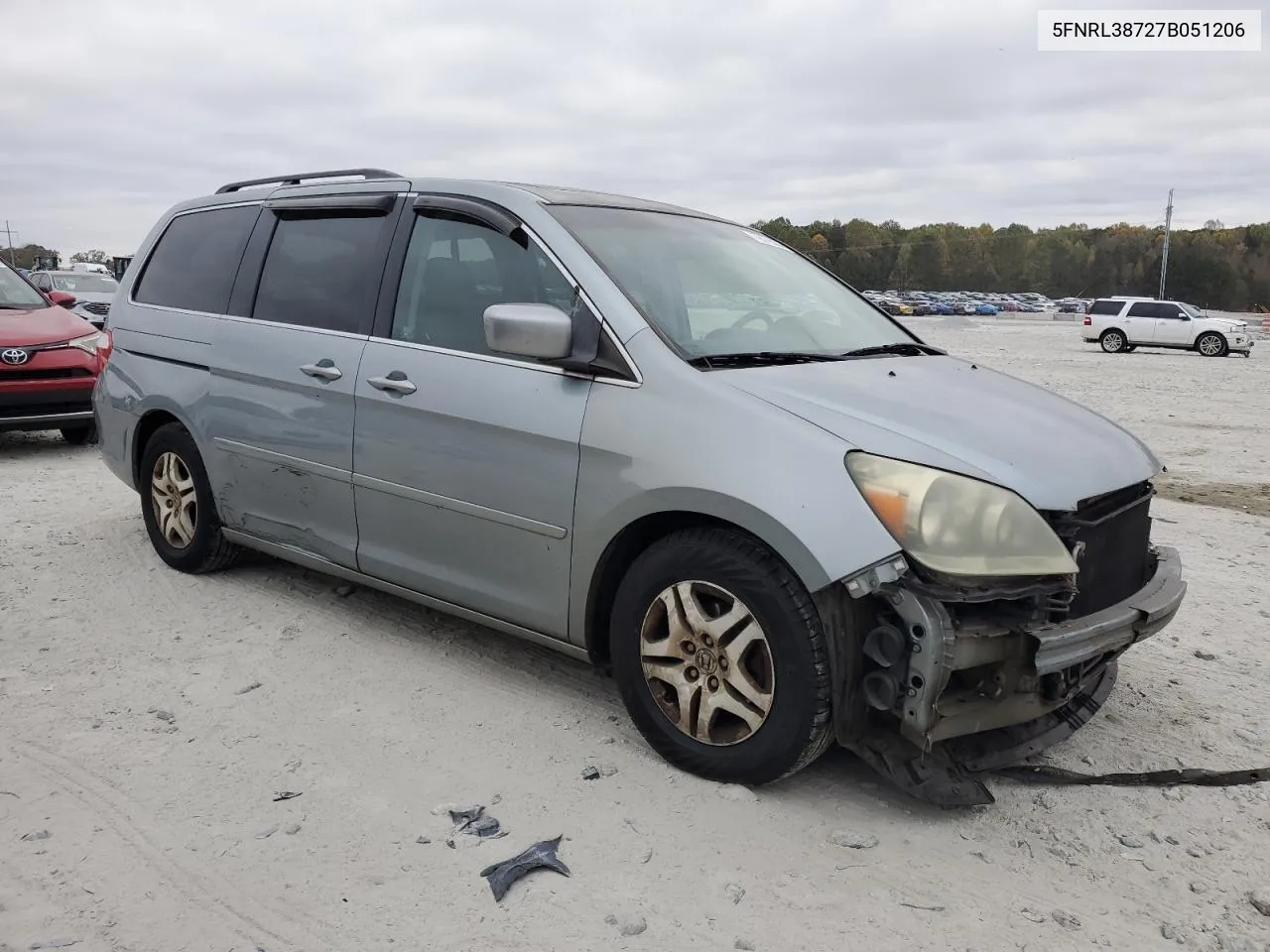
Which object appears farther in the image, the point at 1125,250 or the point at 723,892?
the point at 1125,250

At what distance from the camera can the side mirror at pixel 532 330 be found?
3270 mm

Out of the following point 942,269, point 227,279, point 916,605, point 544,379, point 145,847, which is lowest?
point 145,847

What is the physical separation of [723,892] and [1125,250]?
12700 cm

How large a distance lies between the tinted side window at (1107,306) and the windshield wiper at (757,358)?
96.2ft

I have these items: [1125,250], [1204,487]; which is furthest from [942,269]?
[1204,487]

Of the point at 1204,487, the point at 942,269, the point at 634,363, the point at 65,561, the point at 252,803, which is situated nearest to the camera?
the point at 252,803

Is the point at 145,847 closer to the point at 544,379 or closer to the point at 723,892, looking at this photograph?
the point at 723,892

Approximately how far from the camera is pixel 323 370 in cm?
412

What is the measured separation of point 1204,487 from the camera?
7891mm

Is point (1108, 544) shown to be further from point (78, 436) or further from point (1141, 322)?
point (1141, 322)

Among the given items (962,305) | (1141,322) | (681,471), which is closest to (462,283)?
(681,471)

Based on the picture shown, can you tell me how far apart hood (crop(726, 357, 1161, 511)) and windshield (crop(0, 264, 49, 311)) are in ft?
28.6

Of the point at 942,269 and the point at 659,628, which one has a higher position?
the point at 942,269

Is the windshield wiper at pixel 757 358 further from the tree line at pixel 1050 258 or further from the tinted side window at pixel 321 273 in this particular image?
the tree line at pixel 1050 258
